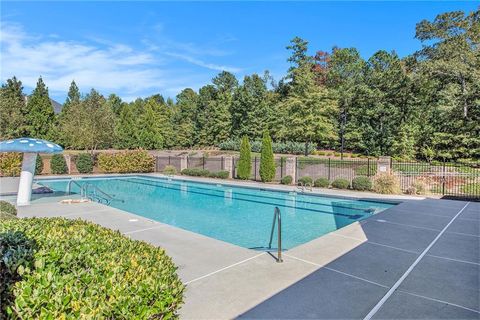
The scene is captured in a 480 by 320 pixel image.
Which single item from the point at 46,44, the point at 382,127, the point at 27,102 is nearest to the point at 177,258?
the point at 46,44

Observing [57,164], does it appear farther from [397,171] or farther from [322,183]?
[397,171]

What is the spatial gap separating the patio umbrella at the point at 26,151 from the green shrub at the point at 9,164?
36.5 feet

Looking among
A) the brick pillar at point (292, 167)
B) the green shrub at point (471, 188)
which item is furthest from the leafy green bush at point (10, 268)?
the green shrub at point (471, 188)

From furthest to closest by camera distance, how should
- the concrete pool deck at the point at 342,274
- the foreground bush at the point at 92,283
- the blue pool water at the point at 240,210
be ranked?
the blue pool water at the point at 240,210
the concrete pool deck at the point at 342,274
the foreground bush at the point at 92,283

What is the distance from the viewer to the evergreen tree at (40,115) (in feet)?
111

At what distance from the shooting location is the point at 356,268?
4496mm

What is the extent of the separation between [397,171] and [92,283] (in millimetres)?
15937

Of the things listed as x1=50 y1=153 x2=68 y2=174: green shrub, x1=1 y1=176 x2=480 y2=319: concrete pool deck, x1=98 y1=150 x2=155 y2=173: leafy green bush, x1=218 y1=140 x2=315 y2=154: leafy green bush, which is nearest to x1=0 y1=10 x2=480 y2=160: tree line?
x1=218 y1=140 x2=315 y2=154: leafy green bush

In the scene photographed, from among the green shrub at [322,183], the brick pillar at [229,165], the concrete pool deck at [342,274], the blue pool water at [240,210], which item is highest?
the brick pillar at [229,165]

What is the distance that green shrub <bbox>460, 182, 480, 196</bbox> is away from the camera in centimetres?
1279

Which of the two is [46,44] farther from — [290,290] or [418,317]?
[418,317]

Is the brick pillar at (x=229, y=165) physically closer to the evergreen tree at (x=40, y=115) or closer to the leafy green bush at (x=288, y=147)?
the leafy green bush at (x=288, y=147)

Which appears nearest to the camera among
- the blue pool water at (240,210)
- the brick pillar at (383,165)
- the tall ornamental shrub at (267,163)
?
the blue pool water at (240,210)

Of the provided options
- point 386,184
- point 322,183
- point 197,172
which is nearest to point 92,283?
point 386,184
